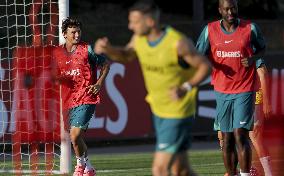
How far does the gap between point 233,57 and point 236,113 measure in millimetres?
654

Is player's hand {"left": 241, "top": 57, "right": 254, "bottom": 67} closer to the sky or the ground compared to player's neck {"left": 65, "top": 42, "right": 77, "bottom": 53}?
closer to the sky

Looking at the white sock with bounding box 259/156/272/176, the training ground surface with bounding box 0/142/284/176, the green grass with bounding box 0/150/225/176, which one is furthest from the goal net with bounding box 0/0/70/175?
the white sock with bounding box 259/156/272/176

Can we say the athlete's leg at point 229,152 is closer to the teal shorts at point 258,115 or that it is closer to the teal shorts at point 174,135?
the teal shorts at point 258,115

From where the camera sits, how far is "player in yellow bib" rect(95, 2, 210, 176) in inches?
386

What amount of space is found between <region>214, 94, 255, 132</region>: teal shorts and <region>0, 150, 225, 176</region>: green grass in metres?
2.31

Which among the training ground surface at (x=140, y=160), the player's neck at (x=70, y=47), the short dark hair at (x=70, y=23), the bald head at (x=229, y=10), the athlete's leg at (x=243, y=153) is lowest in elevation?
the training ground surface at (x=140, y=160)

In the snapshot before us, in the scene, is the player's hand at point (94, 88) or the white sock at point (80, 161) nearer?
the player's hand at point (94, 88)

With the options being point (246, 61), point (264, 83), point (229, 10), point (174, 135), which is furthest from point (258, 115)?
point (174, 135)

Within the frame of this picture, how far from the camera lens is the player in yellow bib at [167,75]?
981 centimetres

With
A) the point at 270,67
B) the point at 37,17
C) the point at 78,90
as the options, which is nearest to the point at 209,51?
the point at 78,90

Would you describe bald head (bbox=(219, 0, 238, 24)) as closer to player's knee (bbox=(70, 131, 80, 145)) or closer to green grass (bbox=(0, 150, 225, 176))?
player's knee (bbox=(70, 131, 80, 145))

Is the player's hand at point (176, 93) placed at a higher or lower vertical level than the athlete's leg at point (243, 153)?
higher

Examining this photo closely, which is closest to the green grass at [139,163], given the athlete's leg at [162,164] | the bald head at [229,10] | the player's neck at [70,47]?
the player's neck at [70,47]

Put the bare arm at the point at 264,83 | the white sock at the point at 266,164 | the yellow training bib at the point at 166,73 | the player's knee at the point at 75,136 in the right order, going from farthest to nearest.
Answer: the player's knee at the point at 75,136, the white sock at the point at 266,164, the bare arm at the point at 264,83, the yellow training bib at the point at 166,73
